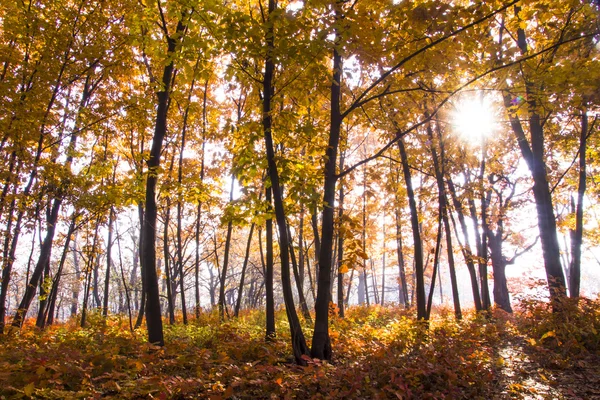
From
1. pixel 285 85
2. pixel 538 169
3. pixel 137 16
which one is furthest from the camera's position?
pixel 538 169

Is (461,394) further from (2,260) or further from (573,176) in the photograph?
(573,176)

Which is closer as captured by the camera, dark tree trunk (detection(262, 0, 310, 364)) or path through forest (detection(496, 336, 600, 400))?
path through forest (detection(496, 336, 600, 400))

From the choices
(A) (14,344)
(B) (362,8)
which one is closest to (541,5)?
(B) (362,8)

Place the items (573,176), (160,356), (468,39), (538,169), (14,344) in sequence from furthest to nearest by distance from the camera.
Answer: (573,176) → (538,169) → (14,344) → (160,356) → (468,39)

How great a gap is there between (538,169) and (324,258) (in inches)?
→ 283

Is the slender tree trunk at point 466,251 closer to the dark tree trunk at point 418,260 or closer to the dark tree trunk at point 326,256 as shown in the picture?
the dark tree trunk at point 418,260

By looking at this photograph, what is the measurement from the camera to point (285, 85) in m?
5.26

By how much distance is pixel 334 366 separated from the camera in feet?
15.4

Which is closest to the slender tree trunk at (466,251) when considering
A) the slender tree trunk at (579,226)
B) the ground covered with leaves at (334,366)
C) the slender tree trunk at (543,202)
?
the slender tree trunk at (543,202)

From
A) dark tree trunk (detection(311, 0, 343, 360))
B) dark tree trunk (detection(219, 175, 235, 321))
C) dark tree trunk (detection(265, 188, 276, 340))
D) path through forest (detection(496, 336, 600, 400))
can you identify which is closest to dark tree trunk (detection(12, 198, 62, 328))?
dark tree trunk (detection(219, 175, 235, 321))

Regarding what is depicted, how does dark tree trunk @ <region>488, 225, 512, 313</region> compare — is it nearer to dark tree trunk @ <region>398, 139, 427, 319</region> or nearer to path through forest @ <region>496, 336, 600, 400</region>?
dark tree trunk @ <region>398, 139, 427, 319</region>

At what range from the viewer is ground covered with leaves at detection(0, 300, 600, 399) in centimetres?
340

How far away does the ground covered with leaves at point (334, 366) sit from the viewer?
3.40 m

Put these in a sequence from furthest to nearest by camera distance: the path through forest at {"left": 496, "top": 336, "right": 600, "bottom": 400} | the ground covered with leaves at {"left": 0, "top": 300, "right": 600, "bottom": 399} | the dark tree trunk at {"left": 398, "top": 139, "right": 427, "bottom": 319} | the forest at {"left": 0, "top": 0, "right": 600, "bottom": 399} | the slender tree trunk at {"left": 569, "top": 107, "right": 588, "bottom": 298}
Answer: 1. the slender tree trunk at {"left": 569, "top": 107, "right": 588, "bottom": 298}
2. the dark tree trunk at {"left": 398, "top": 139, "right": 427, "bottom": 319}
3. the path through forest at {"left": 496, "top": 336, "right": 600, "bottom": 400}
4. the forest at {"left": 0, "top": 0, "right": 600, "bottom": 399}
5. the ground covered with leaves at {"left": 0, "top": 300, "right": 600, "bottom": 399}
